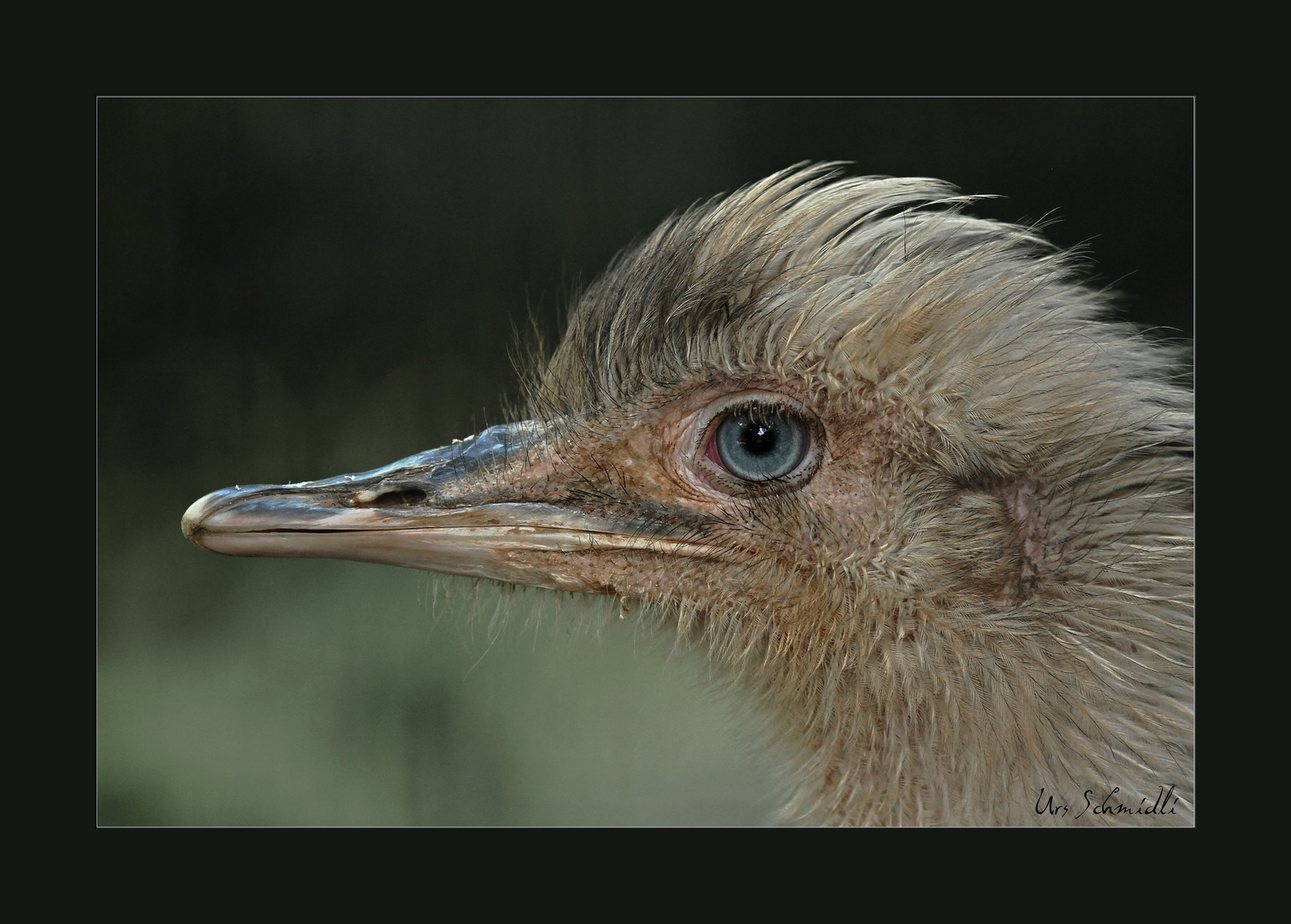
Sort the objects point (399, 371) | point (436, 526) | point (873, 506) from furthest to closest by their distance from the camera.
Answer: point (399, 371) → point (436, 526) → point (873, 506)

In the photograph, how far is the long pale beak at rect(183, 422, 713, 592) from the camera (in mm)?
2250

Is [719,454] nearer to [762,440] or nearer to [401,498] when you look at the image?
[762,440]

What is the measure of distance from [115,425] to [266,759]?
984mm

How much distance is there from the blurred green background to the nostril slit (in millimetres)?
278

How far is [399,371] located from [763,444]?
6.10ft

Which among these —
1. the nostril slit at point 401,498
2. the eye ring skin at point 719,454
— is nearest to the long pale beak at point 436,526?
the nostril slit at point 401,498

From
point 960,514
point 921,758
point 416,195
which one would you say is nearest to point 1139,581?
point 960,514

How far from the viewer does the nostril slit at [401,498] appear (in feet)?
7.47

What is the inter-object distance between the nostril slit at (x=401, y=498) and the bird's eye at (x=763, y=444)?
22.7 inches

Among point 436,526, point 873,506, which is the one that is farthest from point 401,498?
point 873,506

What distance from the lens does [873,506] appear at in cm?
215

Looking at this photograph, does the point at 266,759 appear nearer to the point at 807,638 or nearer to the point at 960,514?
the point at 807,638

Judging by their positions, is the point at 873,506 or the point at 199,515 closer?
the point at 873,506

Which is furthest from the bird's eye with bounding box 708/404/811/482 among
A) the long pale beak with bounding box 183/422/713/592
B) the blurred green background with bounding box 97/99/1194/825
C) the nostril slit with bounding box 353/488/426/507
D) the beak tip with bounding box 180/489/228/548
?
the beak tip with bounding box 180/489/228/548
